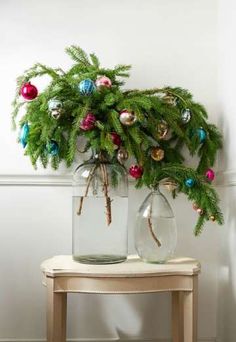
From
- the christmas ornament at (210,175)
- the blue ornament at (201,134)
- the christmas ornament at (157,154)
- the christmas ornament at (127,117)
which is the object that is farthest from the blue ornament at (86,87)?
the christmas ornament at (210,175)

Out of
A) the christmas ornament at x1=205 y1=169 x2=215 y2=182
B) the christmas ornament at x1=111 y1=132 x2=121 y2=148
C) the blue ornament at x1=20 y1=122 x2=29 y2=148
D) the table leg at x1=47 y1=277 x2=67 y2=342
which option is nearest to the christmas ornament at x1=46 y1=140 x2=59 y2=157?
the blue ornament at x1=20 y1=122 x2=29 y2=148

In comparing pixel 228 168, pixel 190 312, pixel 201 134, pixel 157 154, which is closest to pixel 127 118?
pixel 157 154

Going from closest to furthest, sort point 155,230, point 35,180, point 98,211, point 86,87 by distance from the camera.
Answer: point 86,87 < point 155,230 < point 98,211 < point 35,180

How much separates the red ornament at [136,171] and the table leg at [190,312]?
496 mm

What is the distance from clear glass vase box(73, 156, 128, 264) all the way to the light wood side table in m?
0.23

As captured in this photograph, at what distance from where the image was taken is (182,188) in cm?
195

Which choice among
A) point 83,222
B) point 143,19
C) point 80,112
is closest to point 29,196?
point 83,222

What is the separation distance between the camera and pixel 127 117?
1880 millimetres

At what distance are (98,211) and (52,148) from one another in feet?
1.04

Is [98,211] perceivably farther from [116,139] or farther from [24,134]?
[24,134]

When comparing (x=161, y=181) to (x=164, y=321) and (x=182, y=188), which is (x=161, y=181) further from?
(x=164, y=321)

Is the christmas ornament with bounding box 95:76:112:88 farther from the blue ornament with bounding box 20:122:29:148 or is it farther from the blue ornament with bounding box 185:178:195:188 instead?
the blue ornament with bounding box 185:178:195:188

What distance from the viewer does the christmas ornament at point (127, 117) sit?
1879mm

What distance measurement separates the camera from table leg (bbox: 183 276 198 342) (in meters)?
1.78
